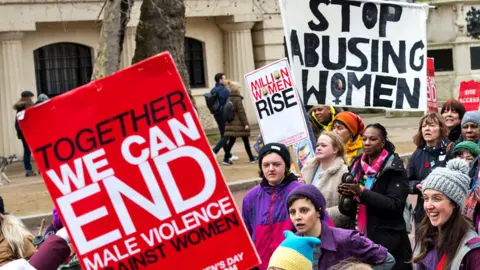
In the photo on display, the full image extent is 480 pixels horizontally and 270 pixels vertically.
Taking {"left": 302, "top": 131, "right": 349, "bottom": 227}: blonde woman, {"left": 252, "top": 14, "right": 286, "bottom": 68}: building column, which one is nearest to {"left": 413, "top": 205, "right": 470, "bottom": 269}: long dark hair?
{"left": 302, "top": 131, "right": 349, "bottom": 227}: blonde woman

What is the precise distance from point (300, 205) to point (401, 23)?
3407 mm

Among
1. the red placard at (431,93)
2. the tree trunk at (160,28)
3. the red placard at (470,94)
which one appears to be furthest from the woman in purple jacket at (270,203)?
the tree trunk at (160,28)

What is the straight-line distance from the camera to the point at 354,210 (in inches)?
289

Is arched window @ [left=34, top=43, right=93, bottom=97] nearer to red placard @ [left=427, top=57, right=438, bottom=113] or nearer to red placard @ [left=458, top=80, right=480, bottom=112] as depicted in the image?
red placard @ [left=458, top=80, right=480, bottom=112]

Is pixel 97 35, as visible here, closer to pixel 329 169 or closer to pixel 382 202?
pixel 329 169

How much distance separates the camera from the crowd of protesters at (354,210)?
17.9 feet

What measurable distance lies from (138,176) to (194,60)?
2502cm

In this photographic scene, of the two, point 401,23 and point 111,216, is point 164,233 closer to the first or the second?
point 111,216

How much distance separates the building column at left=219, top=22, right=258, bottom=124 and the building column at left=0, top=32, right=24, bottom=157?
Result: 6.32 meters

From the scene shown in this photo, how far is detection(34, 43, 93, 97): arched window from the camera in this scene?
26.4 meters

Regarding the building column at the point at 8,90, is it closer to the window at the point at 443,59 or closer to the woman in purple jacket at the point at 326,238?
the window at the point at 443,59

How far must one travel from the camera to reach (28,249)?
21.1 ft

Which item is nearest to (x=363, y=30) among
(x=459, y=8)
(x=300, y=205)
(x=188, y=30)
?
(x=300, y=205)

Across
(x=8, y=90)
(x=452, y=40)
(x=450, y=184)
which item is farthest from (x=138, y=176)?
(x=452, y=40)
